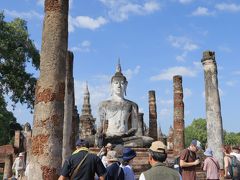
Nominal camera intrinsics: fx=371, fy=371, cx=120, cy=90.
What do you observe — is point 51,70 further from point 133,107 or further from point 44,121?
point 133,107

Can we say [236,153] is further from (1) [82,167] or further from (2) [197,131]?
(2) [197,131]

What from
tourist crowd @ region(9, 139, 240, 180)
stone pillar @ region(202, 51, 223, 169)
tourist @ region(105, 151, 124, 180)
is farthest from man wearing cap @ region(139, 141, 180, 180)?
stone pillar @ region(202, 51, 223, 169)

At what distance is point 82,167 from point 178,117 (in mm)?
10686

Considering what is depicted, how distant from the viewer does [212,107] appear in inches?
435

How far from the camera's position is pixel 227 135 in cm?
7475

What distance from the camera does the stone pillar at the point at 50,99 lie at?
222 inches

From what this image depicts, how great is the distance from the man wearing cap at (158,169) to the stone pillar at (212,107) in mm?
8025

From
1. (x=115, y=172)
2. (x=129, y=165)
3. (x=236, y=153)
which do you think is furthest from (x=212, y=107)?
(x=115, y=172)

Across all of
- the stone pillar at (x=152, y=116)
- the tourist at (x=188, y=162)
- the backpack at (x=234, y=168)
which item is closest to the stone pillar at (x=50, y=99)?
the tourist at (x=188, y=162)

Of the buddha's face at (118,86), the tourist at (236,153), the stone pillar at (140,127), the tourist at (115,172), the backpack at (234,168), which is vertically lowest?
the backpack at (234,168)

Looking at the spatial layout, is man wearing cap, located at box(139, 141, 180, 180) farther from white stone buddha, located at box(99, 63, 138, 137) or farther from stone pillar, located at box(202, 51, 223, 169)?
white stone buddha, located at box(99, 63, 138, 137)

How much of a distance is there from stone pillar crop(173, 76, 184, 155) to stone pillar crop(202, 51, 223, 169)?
3819 millimetres

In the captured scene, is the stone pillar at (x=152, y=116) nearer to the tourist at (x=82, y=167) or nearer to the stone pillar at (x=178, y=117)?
the stone pillar at (x=178, y=117)

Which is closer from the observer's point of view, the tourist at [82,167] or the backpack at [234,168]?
the tourist at [82,167]
